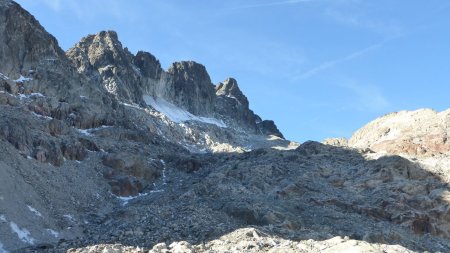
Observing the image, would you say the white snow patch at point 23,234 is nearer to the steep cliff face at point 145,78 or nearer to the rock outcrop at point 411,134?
the rock outcrop at point 411,134

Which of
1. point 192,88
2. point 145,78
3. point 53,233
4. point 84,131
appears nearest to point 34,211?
point 53,233

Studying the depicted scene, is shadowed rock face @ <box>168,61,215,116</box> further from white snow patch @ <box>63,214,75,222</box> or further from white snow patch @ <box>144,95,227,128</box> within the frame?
white snow patch @ <box>63,214,75,222</box>

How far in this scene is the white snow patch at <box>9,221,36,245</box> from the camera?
1603 inches

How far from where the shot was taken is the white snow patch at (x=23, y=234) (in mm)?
A: 40719

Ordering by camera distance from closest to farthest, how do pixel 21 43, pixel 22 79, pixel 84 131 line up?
1. pixel 84 131
2. pixel 22 79
3. pixel 21 43

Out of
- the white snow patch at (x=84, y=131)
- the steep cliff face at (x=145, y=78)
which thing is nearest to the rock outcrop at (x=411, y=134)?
the white snow patch at (x=84, y=131)

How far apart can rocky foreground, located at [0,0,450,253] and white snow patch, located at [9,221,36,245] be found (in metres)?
0.11

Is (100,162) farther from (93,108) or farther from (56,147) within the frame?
(93,108)

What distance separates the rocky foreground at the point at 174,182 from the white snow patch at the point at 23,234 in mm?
108

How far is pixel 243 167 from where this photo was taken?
2714 inches

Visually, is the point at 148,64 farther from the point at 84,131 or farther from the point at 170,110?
the point at 84,131

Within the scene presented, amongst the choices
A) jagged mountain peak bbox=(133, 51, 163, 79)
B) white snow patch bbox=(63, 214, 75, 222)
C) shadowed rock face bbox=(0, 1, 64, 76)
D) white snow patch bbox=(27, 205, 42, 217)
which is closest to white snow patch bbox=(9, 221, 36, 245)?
white snow patch bbox=(27, 205, 42, 217)

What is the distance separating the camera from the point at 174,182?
72.7 meters

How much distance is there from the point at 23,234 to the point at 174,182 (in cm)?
3237
